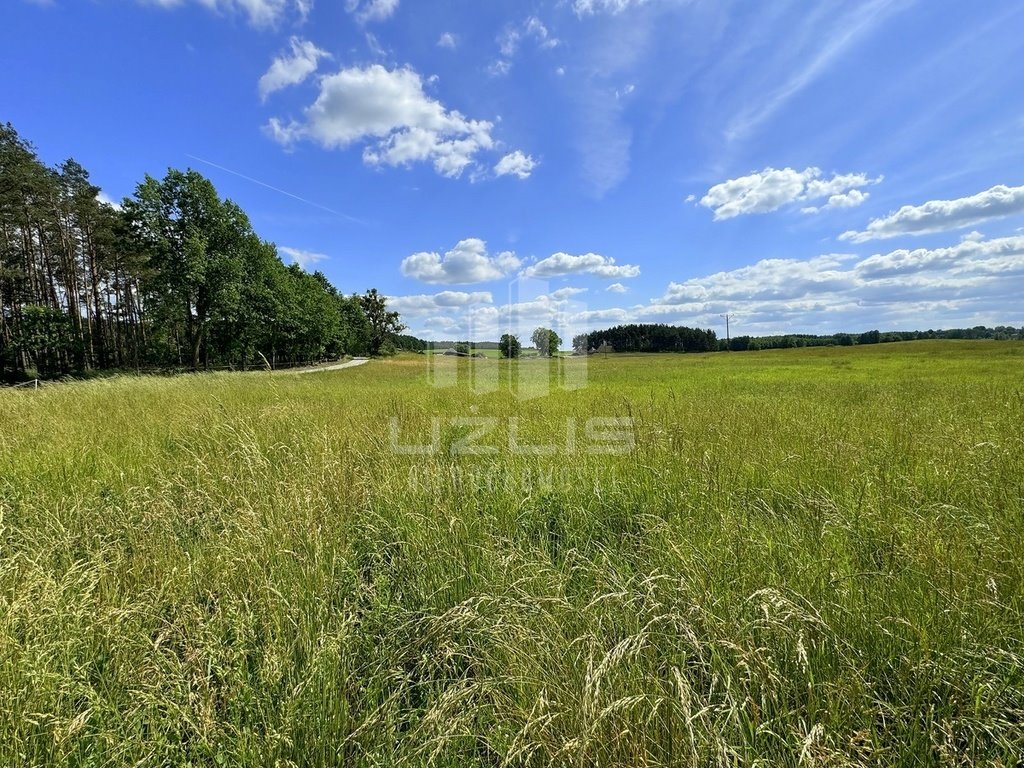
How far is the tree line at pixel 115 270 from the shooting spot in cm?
2777

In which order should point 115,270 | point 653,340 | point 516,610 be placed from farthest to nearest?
point 653,340 < point 115,270 < point 516,610

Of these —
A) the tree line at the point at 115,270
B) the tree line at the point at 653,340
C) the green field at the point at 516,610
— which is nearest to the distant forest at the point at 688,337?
the tree line at the point at 653,340

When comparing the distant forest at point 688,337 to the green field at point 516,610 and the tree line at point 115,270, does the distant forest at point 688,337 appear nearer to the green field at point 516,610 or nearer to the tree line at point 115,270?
the tree line at point 115,270

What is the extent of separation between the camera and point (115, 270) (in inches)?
1344

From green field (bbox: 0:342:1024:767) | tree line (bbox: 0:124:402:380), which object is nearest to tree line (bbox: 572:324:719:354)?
tree line (bbox: 0:124:402:380)

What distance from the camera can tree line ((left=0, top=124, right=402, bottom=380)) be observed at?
27.8 meters

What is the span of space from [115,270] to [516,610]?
161 feet

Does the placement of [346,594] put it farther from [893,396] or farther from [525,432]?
[893,396]

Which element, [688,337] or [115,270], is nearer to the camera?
[115,270]

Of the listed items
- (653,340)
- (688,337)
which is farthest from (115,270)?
(688,337)

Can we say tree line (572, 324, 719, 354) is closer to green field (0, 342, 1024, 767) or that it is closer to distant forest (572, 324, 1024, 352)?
distant forest (572, 324, 1024, 352)

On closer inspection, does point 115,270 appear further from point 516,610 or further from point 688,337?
point 688,337

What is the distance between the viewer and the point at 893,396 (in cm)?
983

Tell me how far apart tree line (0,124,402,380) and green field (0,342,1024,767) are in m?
27.9
